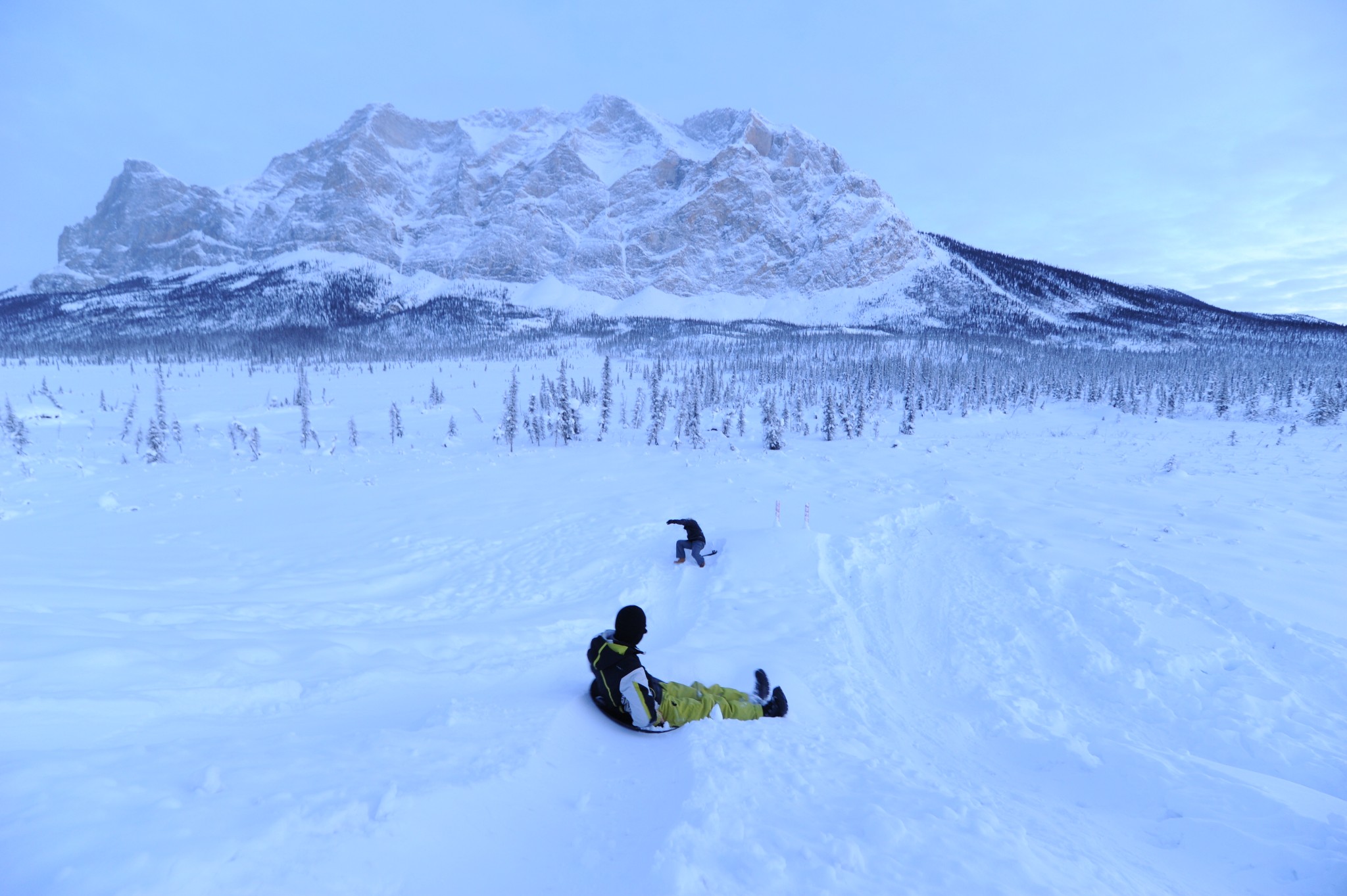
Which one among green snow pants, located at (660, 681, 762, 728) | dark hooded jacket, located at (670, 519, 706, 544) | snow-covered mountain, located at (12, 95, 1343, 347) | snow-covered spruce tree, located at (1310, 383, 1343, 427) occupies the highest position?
snow-covered mountain, located at (12, 95, 1343, 347)

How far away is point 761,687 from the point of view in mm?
6039

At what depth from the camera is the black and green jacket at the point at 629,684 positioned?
15.8 ft

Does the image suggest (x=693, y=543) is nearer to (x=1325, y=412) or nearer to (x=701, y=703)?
(x=701, y=703)

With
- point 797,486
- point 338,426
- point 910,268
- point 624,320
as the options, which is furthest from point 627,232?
point 797,486

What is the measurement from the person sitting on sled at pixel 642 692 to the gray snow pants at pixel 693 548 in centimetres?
503

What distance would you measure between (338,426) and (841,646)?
38058 millimetres

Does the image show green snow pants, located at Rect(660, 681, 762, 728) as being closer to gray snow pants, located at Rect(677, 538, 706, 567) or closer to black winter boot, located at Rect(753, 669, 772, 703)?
black winter boot, located at Rect(753, 669, 772, 703)

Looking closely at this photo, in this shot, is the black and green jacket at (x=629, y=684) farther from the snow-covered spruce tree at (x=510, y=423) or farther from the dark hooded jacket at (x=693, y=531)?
the snow-covered spruce tree at (x=510, y=423)

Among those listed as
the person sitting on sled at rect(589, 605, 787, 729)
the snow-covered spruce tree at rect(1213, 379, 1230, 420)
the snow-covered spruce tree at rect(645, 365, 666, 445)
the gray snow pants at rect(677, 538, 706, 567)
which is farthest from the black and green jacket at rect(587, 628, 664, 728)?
the snow-covered spruce tree at rect(1213, 379, 1230, 420)

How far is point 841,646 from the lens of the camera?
7320 mm

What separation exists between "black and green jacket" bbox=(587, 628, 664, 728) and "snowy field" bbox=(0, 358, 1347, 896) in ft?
0.89

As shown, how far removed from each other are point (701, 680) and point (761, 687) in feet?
2.49

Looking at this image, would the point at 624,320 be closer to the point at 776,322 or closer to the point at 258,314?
the point at 776,322

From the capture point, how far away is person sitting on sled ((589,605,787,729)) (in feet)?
15.9
